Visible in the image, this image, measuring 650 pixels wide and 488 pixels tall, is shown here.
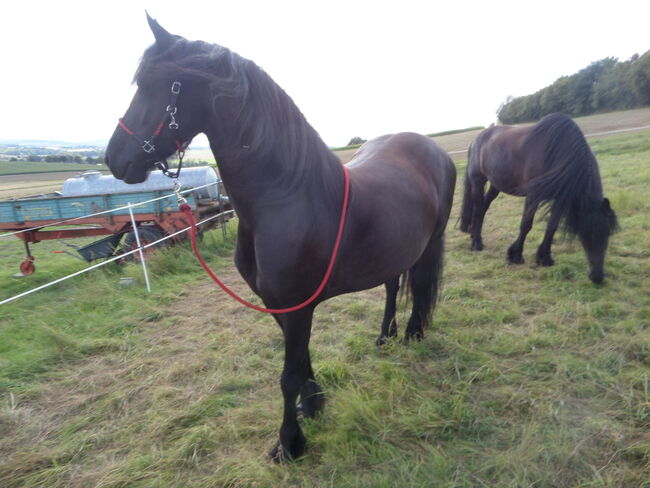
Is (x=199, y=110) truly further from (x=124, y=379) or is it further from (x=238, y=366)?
(x=124, y=379)

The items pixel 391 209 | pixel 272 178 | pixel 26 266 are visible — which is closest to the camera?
pixel 272 178

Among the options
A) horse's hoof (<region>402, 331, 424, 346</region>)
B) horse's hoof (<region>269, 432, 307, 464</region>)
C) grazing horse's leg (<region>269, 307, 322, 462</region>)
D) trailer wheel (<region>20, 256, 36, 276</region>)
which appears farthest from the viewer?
trailer wheel (<region>20, 256, 36, 276</region>)

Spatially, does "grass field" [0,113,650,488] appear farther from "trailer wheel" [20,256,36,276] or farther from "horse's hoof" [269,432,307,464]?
"trailer wheel" [20,256,36,276]

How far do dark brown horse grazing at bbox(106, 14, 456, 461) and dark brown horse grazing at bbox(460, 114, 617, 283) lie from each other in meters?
2.39

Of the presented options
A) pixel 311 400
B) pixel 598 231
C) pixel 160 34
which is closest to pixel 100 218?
pixel 311 400

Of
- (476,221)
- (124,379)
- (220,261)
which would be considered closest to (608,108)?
(476,221)

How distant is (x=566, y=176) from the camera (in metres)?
3.77

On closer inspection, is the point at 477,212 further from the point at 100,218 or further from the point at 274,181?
the point at 100,218

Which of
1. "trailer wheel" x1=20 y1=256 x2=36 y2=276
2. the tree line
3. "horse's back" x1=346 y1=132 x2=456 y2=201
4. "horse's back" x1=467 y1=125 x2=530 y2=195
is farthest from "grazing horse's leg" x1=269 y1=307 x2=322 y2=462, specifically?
the tree line

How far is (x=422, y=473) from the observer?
1.77 m

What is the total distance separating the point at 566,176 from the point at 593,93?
1793 inches

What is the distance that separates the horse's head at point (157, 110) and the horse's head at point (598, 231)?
3.71 metres

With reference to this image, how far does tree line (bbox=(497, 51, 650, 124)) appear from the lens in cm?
3250

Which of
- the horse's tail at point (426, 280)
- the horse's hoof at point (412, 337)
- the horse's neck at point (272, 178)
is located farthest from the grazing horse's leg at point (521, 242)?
the horse's neck at point (272, 178)
